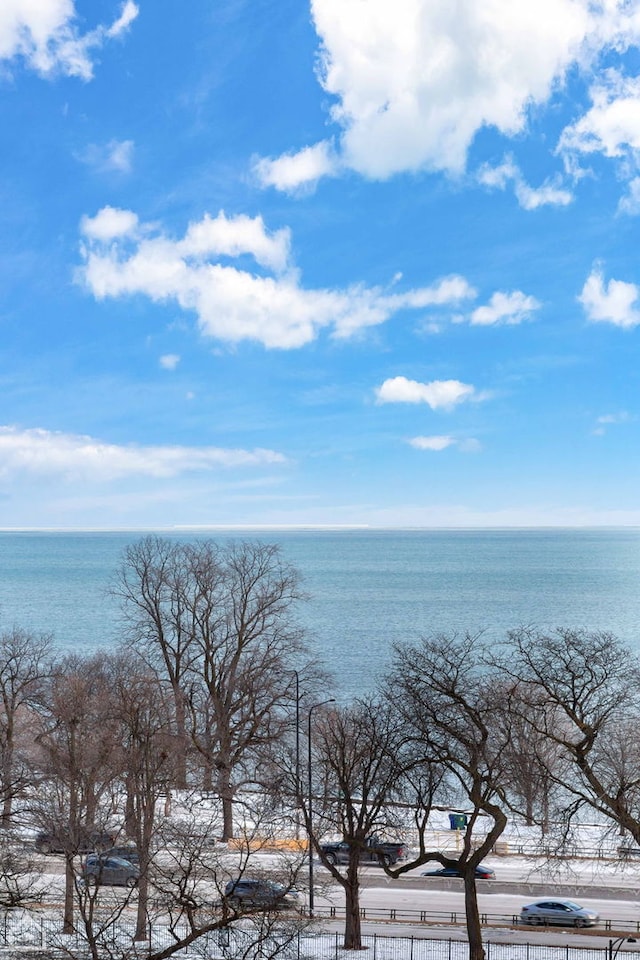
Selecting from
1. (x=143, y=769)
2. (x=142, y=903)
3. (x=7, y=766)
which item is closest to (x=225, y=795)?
(x=7, y=766)

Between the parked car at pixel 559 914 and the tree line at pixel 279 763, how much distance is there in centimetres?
294

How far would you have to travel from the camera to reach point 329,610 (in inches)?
6014

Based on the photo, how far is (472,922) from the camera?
26.8m

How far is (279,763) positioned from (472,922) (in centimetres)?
1981

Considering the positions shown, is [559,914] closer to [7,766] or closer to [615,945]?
[615,945]

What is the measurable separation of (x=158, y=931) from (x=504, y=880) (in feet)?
50.4

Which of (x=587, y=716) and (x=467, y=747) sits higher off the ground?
(x=467, y=747)

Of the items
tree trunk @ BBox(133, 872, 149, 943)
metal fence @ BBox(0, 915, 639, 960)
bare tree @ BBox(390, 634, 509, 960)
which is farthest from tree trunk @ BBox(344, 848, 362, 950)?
tree trunk @ BBox(133, 872, 149, 943)

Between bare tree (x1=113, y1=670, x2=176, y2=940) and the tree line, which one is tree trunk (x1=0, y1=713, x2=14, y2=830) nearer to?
the tree line

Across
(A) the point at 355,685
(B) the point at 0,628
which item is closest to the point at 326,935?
(A) the point at 355,685

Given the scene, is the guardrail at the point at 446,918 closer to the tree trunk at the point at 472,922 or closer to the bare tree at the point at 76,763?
the tree trunk at the point at 472,922

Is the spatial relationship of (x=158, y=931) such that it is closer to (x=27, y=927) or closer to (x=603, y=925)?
→ (x=27, y=927)

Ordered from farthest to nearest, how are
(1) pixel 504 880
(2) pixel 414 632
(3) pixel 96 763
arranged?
(2) pixel 414 632, (1) pixel 504 880, (3) pixel 96 763

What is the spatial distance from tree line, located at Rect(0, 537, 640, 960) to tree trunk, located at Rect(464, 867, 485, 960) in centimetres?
5
